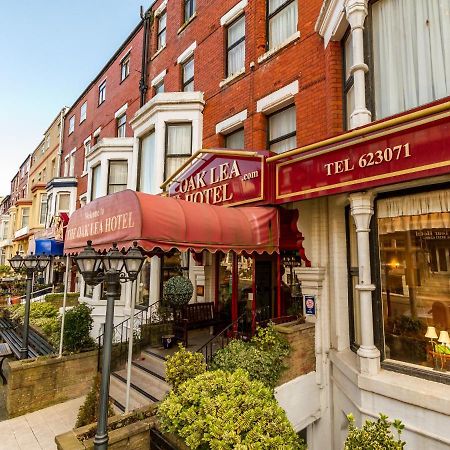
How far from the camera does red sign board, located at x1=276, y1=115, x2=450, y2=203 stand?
459cm

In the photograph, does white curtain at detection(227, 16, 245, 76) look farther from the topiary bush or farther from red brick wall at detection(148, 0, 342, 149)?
the topiary bush

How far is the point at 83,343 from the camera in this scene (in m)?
8.52

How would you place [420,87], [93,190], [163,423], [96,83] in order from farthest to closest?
[96,83] → [93,190] → [420,87] → [163,423]

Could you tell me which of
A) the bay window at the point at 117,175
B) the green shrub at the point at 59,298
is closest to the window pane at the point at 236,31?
the bay window at the point at 117,175

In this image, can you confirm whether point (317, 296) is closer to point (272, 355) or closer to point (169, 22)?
point (272, 355)

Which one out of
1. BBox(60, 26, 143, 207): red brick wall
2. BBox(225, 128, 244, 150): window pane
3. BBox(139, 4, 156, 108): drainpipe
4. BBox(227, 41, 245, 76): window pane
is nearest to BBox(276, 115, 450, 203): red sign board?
BBox(225, 128, 244, 150): window pane

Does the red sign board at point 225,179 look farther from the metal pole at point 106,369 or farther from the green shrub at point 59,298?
the green shrub at point 59,298

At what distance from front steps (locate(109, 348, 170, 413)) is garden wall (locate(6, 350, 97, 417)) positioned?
84 cm

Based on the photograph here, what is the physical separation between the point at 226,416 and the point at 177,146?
9964 millimetres

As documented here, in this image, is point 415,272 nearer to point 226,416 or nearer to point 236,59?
point 226,416

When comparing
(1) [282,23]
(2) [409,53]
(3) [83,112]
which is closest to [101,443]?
(2) [409,53]

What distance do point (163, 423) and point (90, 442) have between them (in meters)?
1.22

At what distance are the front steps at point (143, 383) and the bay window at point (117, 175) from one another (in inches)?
369

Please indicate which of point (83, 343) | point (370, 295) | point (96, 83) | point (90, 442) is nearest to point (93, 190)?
point (96, 83)
